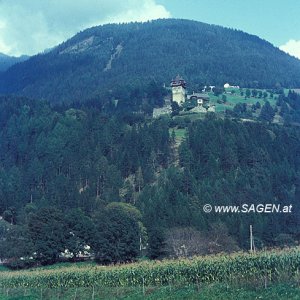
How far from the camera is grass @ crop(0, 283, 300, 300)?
93.5 ft

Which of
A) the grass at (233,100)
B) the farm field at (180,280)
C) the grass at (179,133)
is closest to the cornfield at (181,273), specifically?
the farm field at (180,280)

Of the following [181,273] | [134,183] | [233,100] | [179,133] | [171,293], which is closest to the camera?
[171,293]

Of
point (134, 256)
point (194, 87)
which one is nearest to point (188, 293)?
point (134, 256)

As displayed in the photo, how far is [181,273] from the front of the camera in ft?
126

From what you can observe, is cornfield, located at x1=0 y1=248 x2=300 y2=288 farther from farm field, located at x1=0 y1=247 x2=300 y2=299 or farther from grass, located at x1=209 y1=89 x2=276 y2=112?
grass, located at x1=209 y1=89 x2=276 y2=112

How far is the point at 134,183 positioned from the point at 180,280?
66.2 m

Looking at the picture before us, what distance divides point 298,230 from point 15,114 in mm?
97327

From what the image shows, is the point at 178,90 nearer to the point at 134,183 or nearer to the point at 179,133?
the point at 179,133

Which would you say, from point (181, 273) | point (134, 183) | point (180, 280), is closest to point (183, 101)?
point (134, 183)

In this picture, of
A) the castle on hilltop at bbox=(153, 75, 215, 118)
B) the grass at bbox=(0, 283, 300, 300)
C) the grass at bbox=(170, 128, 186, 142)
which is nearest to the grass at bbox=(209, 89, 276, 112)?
the castle on hilltop at bbox=(153, 75, 215, 118)

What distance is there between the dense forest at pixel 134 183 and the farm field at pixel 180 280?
19772mm

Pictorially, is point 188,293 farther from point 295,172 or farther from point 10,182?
point 10,182

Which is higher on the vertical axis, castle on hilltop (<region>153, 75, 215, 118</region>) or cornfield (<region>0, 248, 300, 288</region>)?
castle on hilltop (<region>153, 75, 215, 118</region>)

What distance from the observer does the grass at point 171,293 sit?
28.5 m
